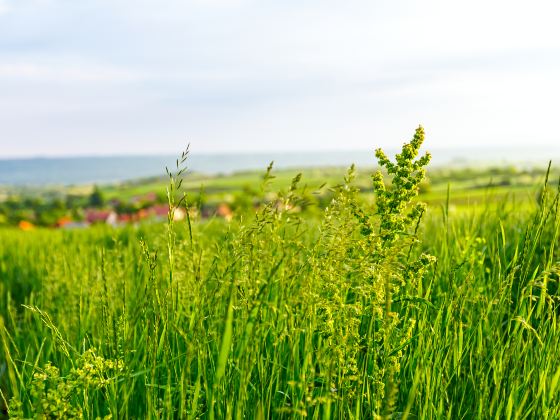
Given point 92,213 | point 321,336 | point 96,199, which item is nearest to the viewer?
point 321,336

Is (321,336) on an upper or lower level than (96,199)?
upper

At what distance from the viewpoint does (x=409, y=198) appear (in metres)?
1.89

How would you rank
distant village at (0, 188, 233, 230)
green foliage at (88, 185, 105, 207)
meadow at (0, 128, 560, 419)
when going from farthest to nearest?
green foliage at (88, 185, 105, 207) < distant village at (0, 188, 233, 230) < meadow at (0, 128, 560, 419)

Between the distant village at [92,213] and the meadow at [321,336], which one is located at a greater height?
the meadow at [321,336]

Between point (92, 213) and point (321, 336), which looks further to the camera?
point (92, 213)

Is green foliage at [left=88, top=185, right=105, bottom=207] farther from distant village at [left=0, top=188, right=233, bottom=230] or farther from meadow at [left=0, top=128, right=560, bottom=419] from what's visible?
meadow at [left=0, top=128, right=560, bottom=419]

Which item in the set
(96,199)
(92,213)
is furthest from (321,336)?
(96,199)

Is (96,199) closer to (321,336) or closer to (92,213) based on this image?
(92,213)

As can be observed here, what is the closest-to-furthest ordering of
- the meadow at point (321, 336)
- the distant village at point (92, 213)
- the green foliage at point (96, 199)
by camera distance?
the meadow at point (321, 336) → the distant village at point (92, 213) → the green foliage at point (96, 199)

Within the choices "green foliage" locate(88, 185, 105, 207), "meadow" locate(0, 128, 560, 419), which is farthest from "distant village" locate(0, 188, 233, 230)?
"meadow" locate(0, 128, 560, 419)

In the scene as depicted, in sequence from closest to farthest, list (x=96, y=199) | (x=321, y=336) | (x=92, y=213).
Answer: (x=321, y=336) → (x=92, y=213) → (x=96, y=199)

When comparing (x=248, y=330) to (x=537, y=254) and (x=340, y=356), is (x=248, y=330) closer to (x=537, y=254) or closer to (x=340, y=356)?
(x=340, y=356)

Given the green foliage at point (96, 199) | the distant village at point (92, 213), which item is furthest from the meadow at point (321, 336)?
the green foliage at point (96, 199)

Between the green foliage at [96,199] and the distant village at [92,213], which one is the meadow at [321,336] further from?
the green foliage at [96,199]
